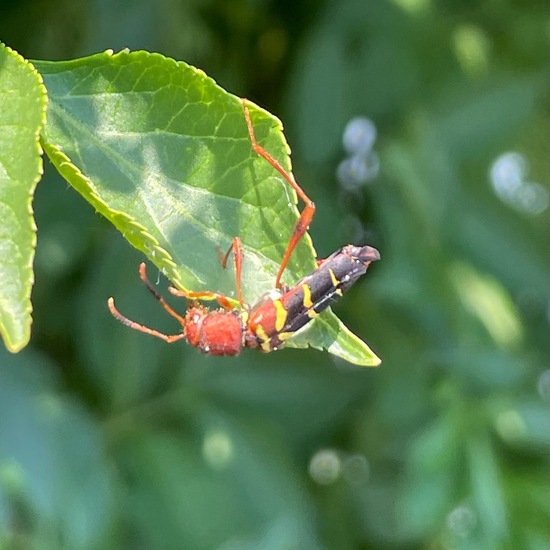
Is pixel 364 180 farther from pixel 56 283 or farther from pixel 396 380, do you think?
pixel 56 283

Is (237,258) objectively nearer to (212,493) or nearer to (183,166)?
(183,166)

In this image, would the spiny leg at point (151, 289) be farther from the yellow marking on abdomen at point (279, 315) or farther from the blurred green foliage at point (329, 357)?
the blurred green foliage at point (329, 357)

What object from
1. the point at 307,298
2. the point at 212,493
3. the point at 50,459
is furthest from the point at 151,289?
the point at 212,493

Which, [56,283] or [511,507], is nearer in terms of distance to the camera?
[511,507]

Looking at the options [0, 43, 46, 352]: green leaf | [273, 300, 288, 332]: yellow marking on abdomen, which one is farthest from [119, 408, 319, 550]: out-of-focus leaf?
[0, 43, 46, 352]: green leaf

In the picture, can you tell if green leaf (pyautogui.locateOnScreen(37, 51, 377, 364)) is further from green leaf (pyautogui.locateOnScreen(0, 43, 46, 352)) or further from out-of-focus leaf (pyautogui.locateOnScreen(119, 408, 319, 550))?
out-of-focus leaf (pyautogui.locateOnScreen(119, 408, 319, 550))

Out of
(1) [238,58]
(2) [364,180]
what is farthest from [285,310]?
(1) [238,58]
